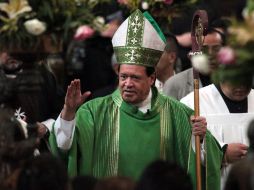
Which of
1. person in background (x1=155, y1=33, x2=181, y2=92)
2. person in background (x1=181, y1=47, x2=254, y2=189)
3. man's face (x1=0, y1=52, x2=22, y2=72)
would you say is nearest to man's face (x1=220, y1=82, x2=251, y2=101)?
person in background (x1=181, y1=47, x2=254, y2=189)

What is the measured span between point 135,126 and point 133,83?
1.39ft

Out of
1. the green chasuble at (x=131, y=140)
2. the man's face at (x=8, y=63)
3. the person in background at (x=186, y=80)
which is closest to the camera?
the man's face at (x=8, y=63)

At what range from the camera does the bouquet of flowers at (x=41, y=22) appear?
841 centimetres

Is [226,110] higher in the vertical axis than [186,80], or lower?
lower

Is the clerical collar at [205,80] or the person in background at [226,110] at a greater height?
the clerical collar at [205,80]

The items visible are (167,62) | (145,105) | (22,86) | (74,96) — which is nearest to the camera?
(22,86)

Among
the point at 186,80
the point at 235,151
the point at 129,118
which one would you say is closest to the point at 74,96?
the point at 129,118

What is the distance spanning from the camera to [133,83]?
9758 millimetres

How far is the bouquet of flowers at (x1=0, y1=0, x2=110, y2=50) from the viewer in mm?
8406

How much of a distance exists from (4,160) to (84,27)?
1.40 meters

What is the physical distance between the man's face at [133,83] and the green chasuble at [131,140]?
6.0 inches

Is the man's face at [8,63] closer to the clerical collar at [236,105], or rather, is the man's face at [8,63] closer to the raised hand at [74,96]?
the raised hand at [74,96]

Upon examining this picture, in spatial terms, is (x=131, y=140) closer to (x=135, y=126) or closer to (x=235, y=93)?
(x=135, y=126)

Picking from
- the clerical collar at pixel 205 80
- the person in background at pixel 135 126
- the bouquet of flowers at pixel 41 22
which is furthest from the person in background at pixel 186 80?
the bouquet of flowers at pixel 41 22
